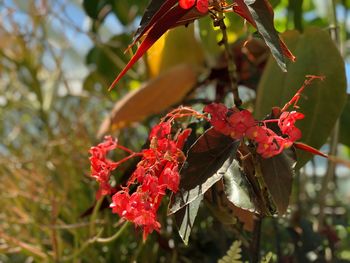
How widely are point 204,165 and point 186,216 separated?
38mm

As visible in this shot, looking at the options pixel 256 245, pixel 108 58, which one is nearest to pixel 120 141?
pixel 108 58

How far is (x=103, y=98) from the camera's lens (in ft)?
3.51

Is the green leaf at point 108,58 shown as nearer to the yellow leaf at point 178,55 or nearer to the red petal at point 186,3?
the yellow leaf at point 178,55

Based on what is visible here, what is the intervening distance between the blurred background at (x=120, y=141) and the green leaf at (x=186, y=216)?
5.9 inches

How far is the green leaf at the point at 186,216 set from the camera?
44 cm

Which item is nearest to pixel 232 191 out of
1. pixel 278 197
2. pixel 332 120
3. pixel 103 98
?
pixel 278 197

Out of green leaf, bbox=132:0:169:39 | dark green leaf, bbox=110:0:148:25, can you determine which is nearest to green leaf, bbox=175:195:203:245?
green leaf, bbox=132:0:169:39

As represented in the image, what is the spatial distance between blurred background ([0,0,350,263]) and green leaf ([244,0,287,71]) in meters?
0.18

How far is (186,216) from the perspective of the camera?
45cm

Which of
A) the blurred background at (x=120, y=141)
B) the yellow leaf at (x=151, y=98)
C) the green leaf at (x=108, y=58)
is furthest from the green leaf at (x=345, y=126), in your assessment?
the green leaf at (x=108, y=58)

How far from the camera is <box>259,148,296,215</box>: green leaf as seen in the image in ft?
1.45

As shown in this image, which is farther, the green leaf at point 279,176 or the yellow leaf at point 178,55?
the yellow leaf at point 178,55

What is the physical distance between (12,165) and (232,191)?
539 mm

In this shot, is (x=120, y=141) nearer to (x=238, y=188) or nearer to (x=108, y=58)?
(x=108, y=58)
